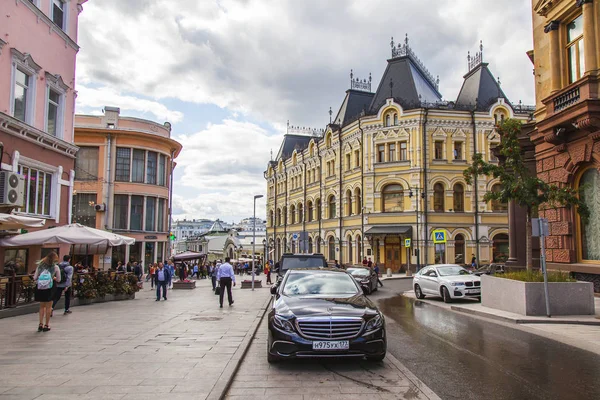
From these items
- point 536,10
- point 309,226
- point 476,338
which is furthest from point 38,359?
point 309,226

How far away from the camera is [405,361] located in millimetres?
7707

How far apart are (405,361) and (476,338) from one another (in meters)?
2.91

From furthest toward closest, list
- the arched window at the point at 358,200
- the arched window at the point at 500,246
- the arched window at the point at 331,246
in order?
the arched window at the point at 331,246 → the arched window at the point at 358,200 → the arched window at the point at 500,246

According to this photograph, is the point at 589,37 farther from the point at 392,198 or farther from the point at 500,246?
the point at 500,246

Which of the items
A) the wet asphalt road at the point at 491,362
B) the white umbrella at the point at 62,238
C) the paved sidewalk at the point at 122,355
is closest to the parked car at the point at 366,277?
the paved sidewalk at the point at 122,355

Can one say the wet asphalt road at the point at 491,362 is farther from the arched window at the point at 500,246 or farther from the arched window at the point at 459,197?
the arched window at the point at 500,246

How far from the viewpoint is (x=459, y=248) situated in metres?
39.8

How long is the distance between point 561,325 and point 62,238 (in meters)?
14.9

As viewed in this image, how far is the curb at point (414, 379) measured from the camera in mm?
5650

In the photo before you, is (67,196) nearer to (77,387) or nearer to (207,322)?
(207,322)

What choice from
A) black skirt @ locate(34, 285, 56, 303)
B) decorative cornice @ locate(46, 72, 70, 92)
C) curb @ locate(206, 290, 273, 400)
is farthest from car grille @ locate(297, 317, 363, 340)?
decorative cornice @ locate(46, 72, 70, 92)

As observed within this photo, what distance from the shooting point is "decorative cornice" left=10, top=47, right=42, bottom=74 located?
15.6 metres

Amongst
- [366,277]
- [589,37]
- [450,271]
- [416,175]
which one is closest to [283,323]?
[450,271]

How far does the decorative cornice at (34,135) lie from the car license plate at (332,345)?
1316 cm
